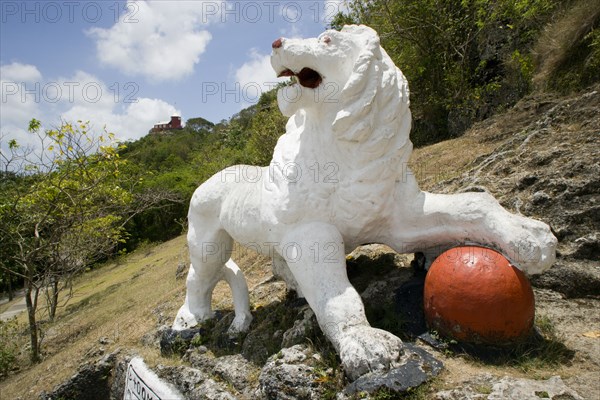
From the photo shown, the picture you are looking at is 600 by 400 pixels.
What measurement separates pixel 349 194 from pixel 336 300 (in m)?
0.70

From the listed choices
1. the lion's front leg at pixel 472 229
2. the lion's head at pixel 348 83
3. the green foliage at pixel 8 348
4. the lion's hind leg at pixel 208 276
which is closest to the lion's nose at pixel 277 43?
the lion's head at pixel 348 83

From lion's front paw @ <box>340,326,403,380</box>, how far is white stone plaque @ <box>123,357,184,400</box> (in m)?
1.43

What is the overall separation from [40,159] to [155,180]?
15696 millimetres

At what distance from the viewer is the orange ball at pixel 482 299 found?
242 cm

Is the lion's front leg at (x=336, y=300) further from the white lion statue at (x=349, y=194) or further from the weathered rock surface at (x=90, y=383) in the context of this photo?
the weathered rock surface at (x=90, y=383)

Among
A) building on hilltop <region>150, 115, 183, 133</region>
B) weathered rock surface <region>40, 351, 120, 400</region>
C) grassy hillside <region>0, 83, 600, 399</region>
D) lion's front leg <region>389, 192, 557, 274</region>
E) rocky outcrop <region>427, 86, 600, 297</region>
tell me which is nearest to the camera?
lion's front leg <region>389, 192, 557, 274</region>

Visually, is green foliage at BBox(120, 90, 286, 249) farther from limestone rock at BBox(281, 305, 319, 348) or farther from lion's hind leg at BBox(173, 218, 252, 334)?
limestone rock at BBox(281, 305, 319, 348)

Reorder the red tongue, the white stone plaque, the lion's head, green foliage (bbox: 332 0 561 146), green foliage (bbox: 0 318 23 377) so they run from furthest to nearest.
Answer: green foliage (bbox: 332 0 561 146) < green foliage (bbox: 0 318 23 377) < the white stone plaque < the red tongue < the lion's head

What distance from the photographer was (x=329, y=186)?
2932 millimetres

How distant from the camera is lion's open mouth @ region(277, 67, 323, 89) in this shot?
3016 mm

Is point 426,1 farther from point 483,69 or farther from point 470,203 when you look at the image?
point 470,203

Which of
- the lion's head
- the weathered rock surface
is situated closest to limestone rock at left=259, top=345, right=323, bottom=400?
the lion's head

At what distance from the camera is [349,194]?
2.89 meters

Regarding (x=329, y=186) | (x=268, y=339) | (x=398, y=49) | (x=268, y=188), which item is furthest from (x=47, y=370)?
(x=398, y=49)
